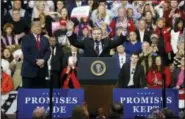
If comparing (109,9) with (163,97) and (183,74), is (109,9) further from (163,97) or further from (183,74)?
(163,97)

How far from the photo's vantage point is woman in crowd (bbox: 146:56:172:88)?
15594 mm

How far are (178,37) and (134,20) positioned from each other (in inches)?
52.6

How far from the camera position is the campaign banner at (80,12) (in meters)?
18.5

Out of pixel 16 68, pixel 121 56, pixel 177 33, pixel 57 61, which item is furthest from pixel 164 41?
pixel 16 68

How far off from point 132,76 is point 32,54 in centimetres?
217

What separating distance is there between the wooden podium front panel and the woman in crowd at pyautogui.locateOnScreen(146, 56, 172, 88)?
273cm

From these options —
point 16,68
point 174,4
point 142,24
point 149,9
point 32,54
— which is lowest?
point 16,68

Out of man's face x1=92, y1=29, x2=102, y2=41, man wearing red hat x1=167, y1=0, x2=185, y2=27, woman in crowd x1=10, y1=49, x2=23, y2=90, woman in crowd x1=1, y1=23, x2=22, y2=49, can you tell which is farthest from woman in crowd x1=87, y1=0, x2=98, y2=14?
man's face x1=92, y1=29, x2=102, y2=41

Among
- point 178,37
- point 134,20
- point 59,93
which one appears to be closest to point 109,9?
point 134,20

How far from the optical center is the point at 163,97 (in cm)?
1280

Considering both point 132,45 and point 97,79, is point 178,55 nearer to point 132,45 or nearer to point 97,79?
point 132,45

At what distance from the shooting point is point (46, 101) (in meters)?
12.8

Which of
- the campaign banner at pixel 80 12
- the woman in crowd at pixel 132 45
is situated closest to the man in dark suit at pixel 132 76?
the woman in crowd at pixel 132 45

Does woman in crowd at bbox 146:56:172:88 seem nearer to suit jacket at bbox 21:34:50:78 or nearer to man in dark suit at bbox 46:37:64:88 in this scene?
man in dark suit at bbox 46:37:64:88
